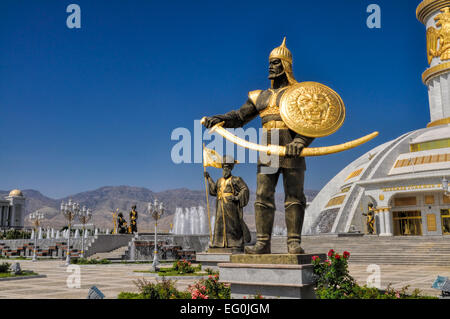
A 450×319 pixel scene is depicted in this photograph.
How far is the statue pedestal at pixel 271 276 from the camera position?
4633 millimetres

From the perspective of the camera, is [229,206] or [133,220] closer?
[229,206]

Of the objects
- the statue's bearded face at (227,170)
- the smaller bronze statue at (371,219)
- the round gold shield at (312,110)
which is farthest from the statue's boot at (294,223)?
the smaller bronze statue at (371,219)

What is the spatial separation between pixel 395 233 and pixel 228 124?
103 ft

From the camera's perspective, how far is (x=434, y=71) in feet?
131

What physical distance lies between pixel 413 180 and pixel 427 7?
65.8 ft

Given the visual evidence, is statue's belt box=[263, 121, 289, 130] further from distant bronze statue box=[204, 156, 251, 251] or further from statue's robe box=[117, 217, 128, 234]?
statue's robe box=[117, 217, 128, 234]

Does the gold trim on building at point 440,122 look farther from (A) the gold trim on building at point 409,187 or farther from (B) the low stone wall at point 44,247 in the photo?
(B) the low stone wall at point 44,247

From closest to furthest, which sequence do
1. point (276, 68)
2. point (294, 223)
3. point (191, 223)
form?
point (294, 223)
point (276, 68)
point (191, 223)

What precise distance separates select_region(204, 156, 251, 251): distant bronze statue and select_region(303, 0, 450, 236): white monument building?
22.8 m

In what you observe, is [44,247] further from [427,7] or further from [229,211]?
[427,7]

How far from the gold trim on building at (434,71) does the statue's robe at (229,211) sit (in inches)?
1431

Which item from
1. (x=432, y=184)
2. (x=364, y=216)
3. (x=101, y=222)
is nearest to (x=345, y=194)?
(x=364, y=216)


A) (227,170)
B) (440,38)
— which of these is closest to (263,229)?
(227,170)

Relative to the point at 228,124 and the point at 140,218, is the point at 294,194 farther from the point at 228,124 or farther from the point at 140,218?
the point at 140,218
